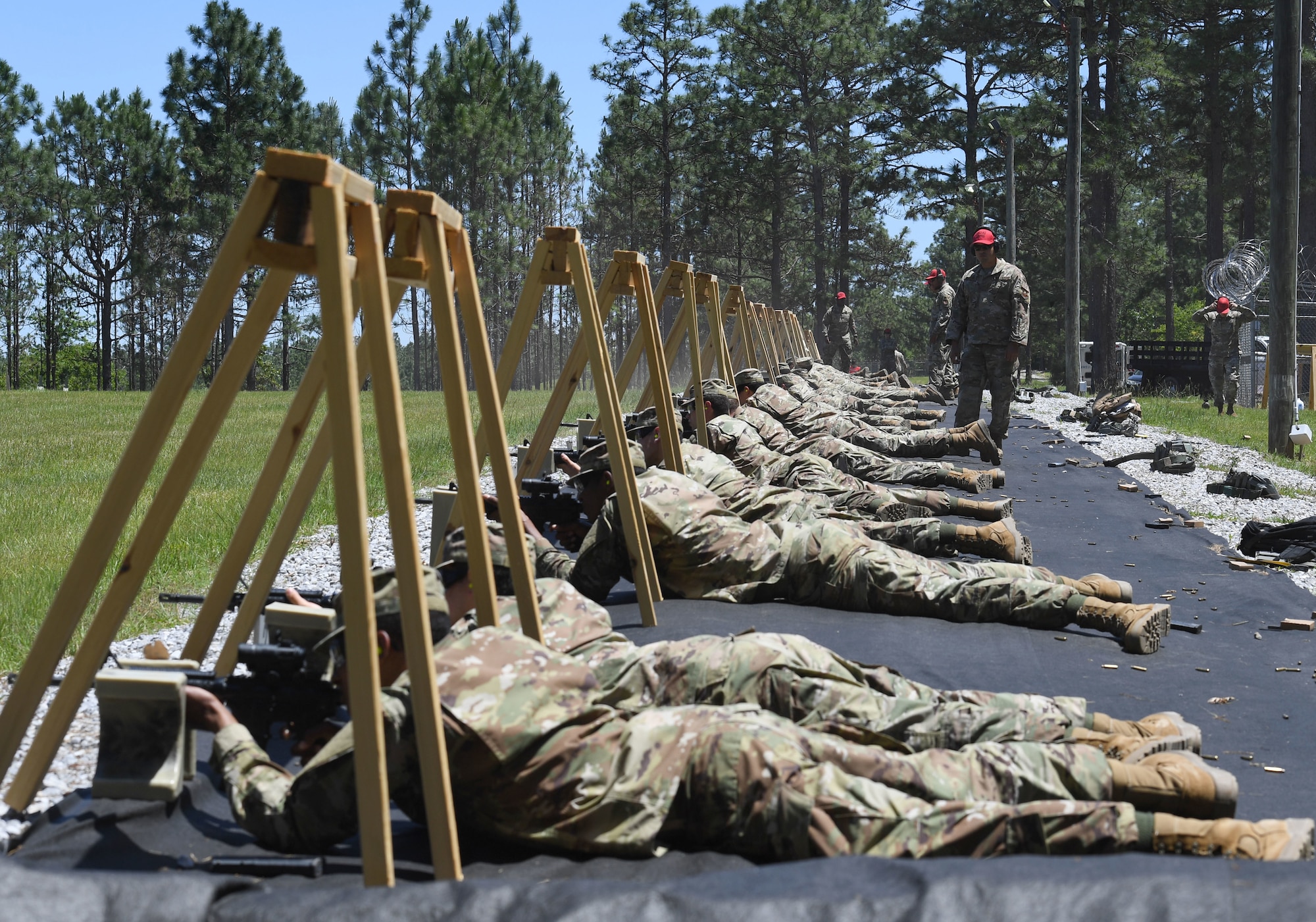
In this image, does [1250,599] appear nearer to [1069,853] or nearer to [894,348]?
[1069,853]

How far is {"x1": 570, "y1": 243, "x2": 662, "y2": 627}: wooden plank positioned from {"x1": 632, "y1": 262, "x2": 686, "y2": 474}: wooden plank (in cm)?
127

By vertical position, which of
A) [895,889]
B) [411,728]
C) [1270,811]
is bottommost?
[1270,811]

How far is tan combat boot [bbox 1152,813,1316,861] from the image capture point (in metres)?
3.10

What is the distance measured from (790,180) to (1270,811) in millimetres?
36490

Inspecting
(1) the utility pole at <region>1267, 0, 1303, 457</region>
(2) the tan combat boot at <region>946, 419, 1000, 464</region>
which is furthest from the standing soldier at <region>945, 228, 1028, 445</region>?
(1) the utility pole at <region>1267, 0, 1303, 457</region>

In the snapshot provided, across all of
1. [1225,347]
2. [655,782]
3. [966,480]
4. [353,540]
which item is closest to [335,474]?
[353,540]

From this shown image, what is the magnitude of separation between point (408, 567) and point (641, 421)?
5476mm

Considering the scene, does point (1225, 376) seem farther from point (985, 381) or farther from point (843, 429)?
point (843, 429)

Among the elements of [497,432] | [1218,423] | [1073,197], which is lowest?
[1218,423]

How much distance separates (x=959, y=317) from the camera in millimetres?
12602

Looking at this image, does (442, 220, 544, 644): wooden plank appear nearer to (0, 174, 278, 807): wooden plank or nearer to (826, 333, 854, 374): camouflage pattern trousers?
(0, 174, 278, 807): wooden plank

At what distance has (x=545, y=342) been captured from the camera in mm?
78250

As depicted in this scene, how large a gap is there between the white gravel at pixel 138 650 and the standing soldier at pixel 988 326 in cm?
580

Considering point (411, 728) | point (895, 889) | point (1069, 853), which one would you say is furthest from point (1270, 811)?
point (411, 728)
